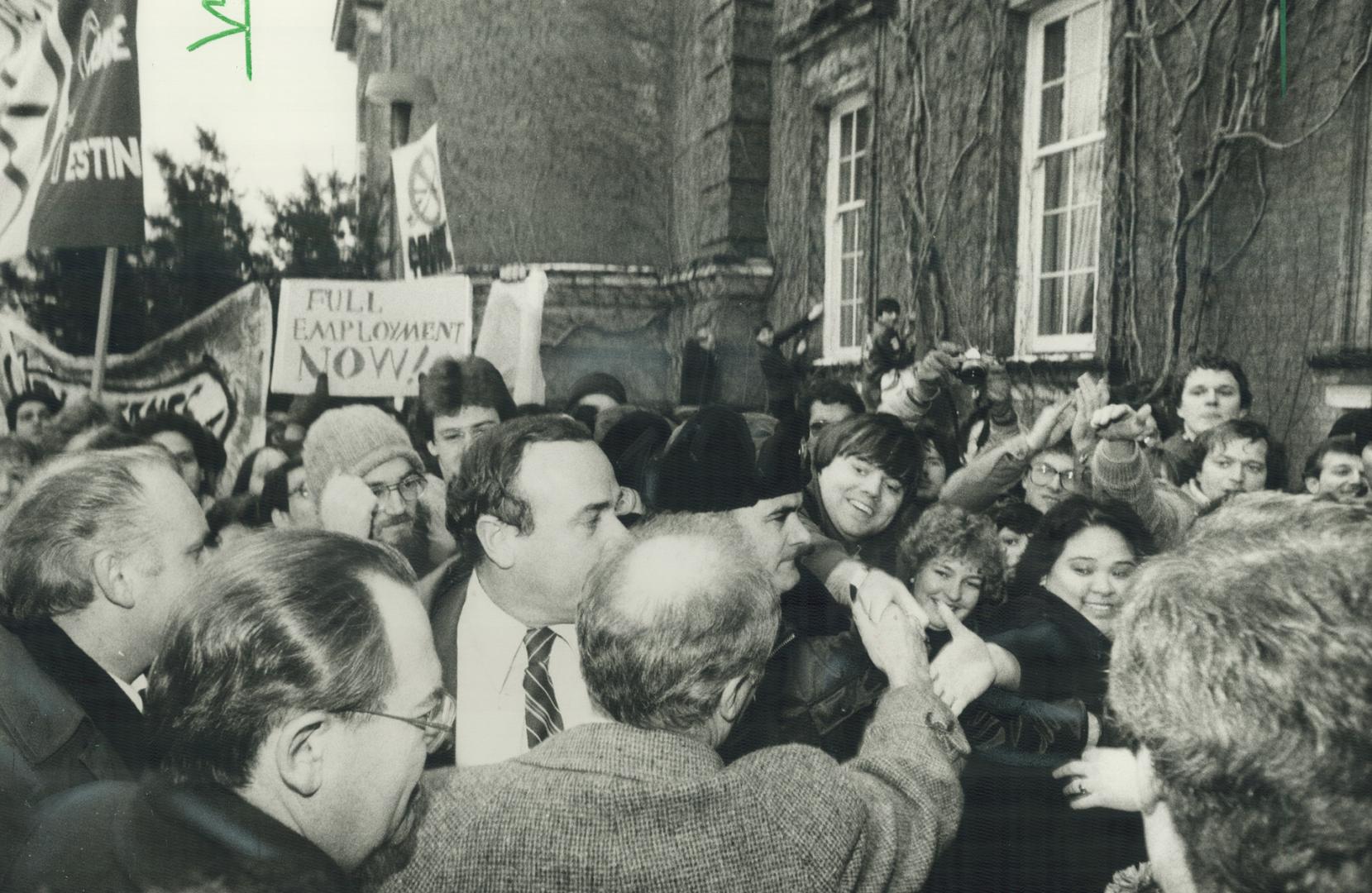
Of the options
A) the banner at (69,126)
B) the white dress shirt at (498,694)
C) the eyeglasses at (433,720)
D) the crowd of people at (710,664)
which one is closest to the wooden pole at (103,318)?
the banner at (69,126)

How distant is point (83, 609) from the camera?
4.77ft

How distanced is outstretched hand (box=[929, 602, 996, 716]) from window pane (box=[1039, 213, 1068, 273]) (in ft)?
7.09

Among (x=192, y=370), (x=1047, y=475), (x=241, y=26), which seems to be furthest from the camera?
(x=192, y=370)

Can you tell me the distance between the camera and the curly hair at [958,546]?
6.27 feet

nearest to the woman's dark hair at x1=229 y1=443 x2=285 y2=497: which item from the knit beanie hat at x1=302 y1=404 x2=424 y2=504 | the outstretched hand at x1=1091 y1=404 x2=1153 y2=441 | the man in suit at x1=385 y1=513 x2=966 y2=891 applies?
the knit beanie hat at x1=302 y1=404 x2=424 y2=504

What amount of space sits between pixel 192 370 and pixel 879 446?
87.7 inches

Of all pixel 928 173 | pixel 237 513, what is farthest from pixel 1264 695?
pixel 928 173

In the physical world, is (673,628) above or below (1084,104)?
below

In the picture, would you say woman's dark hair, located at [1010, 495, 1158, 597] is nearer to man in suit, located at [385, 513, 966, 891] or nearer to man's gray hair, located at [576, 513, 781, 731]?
man in suit, located at [385, 513, 966, 891]

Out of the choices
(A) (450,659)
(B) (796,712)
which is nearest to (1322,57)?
(B) (796,712)

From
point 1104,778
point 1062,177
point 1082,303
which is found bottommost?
point 1104,778

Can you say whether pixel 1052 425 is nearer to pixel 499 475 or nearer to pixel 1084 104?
pixel 499 475

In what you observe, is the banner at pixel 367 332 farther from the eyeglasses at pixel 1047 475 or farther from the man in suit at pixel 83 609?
the eyeglasses at pixel 1047 475

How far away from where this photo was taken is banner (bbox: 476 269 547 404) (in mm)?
3109
